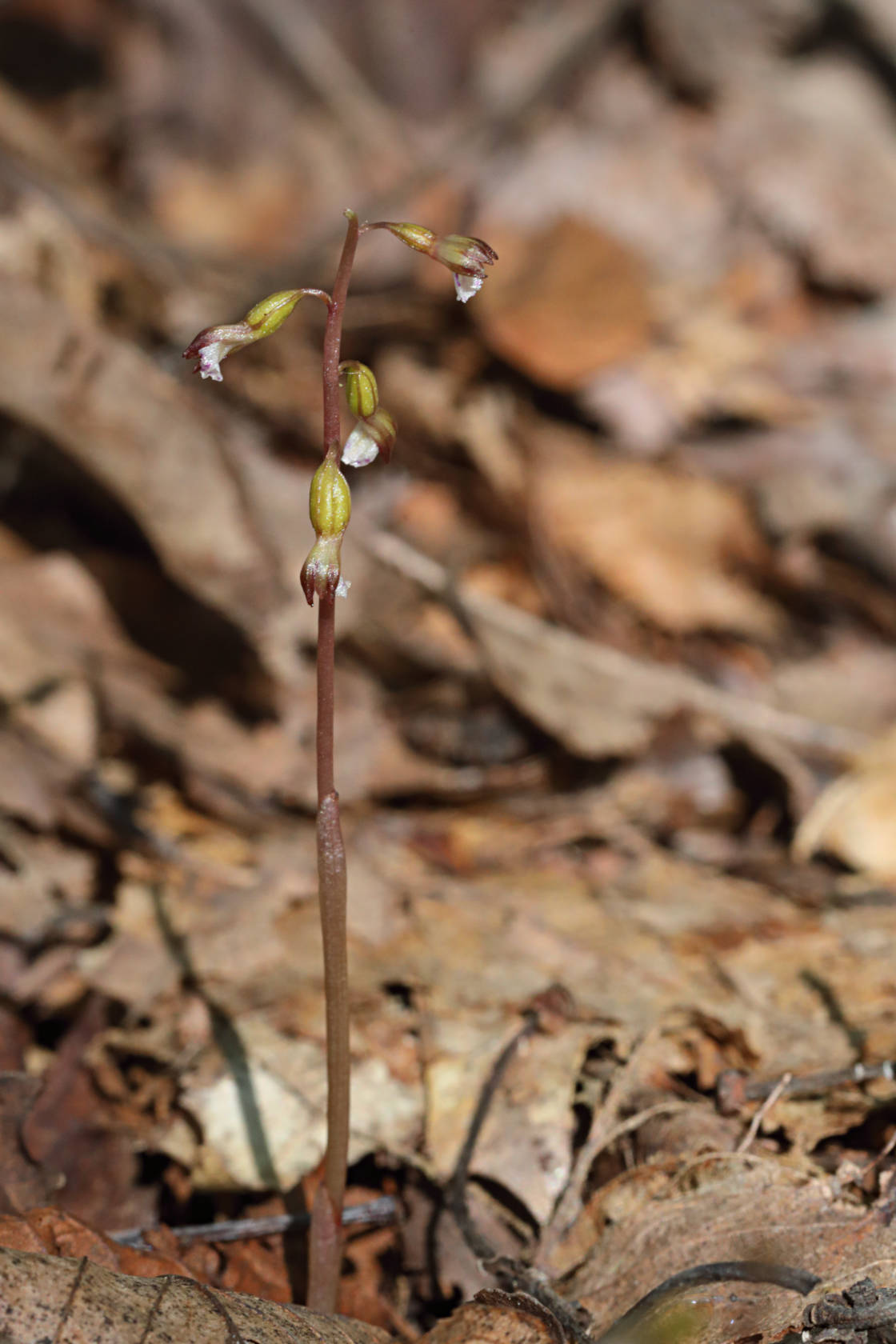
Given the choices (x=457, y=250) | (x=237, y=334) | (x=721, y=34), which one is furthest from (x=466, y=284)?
(x=721, y=34)

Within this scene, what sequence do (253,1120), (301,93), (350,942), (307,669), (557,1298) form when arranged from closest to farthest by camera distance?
(557,1298) < (253,1120) < (350,942) < (307,669) < (301,93)

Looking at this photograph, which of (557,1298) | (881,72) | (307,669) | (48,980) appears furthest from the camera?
(881,72)

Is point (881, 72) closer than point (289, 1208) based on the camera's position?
No

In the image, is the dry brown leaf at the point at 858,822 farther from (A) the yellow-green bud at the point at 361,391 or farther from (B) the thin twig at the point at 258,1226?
(A) the yellow-green bud at the point at 361,391

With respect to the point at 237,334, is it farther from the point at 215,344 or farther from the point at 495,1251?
the point at 495,1251

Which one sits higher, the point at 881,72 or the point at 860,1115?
the point at 881,72

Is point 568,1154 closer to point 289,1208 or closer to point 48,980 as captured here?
point 289,1208

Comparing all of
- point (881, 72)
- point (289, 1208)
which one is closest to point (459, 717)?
point (289, 1208)

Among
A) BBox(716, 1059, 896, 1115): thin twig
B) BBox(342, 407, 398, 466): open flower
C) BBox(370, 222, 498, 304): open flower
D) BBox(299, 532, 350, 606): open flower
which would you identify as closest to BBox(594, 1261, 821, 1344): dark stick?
BBox(716, 1059, 896, 1115): thin twig
